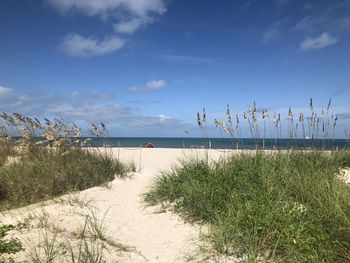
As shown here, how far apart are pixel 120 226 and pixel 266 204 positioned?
7.08 feet

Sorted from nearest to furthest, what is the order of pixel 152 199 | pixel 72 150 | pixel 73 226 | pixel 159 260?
pixel 159 260, pixel 73 226, pixel 152 199, pixel 72 150

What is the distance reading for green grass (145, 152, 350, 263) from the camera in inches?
153

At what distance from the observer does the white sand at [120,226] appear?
4379 millimetres

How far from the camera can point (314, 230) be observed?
163 inches

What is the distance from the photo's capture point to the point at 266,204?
16.1 feet

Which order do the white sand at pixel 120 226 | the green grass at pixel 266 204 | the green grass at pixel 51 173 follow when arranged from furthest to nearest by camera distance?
1. the green grass at pixel 51 173
2. the white sand at pixel 120 226
3. the green grass at pixel 266 204

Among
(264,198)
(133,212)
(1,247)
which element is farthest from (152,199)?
(1,247)

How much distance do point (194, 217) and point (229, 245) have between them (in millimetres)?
1366

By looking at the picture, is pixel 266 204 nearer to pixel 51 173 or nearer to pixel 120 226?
pixel 120 226

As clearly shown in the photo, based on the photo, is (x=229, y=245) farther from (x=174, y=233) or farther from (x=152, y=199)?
(x=152, y=199)

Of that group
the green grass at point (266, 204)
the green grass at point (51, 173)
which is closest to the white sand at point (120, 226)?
the green grass at point (266, 204)

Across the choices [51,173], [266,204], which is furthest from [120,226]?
[51,173]

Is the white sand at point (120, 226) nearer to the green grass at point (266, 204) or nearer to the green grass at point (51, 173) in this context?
the green grass at point (266, 204)

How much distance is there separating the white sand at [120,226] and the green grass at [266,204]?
322 millimetres
